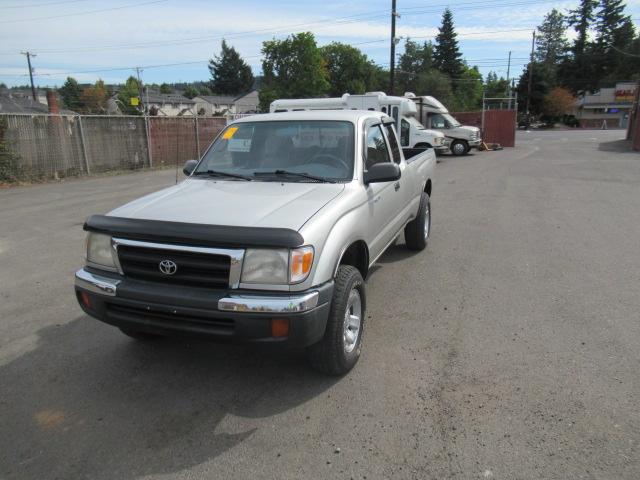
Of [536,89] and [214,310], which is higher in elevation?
[536,89]

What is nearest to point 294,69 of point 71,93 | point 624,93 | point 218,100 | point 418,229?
point 218,100

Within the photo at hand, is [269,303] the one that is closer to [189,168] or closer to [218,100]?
[189,168]

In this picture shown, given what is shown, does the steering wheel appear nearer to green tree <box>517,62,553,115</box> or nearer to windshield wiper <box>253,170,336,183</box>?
windshield wiper <box>253,170,336,183</box>

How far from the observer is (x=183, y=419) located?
3049 millimetres

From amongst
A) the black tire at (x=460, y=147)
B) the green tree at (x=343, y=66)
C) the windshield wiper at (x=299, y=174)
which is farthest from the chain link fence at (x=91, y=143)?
the green tree at (x=343, y=66)

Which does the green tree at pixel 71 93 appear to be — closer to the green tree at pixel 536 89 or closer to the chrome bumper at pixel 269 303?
the green tree at pixel 536 89

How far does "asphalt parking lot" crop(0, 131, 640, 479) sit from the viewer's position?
2668 millimetres

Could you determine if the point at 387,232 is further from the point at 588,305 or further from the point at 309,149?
the point at 588,305

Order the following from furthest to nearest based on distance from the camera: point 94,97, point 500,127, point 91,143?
point 94,97 < point 500,127 < point 91,143

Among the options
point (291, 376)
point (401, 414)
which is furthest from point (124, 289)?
point (401, 414)

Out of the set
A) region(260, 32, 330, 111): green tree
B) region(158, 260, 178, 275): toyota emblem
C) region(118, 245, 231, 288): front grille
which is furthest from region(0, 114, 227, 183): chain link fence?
region(260, 32, 330, 111): green tree

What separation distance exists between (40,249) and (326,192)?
17.6ft

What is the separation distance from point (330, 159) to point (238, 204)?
1.13m

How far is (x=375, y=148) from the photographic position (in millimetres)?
4707
